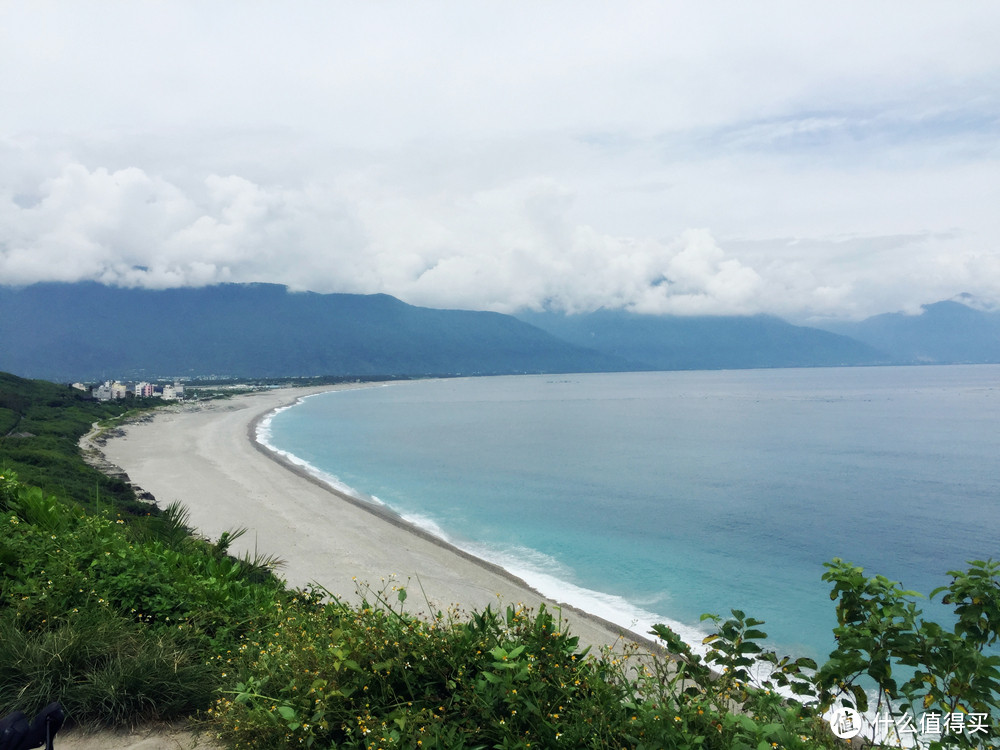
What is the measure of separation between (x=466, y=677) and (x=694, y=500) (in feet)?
117

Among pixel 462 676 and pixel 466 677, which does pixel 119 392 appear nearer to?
pixel 466 677

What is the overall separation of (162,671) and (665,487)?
3882cm

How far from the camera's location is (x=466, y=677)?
370 cm

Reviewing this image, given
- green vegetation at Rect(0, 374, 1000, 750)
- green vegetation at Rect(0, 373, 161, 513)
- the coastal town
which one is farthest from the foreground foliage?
the coastal town

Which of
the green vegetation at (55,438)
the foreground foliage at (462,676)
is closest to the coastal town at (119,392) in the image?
the green vegetation at (55,438)

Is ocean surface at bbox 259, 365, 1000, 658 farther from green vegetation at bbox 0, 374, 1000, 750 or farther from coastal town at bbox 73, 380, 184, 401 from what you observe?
coastal town at bbox 73, 380, 184, 401

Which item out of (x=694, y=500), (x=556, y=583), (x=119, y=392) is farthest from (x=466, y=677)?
(x=119, y=392)

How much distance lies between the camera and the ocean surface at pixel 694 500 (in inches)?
879

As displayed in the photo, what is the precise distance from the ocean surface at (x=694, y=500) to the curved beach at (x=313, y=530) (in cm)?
171

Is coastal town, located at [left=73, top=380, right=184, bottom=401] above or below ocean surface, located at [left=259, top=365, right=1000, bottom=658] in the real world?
above

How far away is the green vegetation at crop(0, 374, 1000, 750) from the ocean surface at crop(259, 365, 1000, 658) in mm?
14705

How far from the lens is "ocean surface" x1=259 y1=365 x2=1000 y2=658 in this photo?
22.3 metres

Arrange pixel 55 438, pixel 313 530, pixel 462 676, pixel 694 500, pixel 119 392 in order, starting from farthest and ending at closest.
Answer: pixel 119 392 → pixel 55 438 → pixel 694 500 → pixel 313 530 → pixel 462 676

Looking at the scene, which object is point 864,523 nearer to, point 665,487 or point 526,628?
point 665,487
